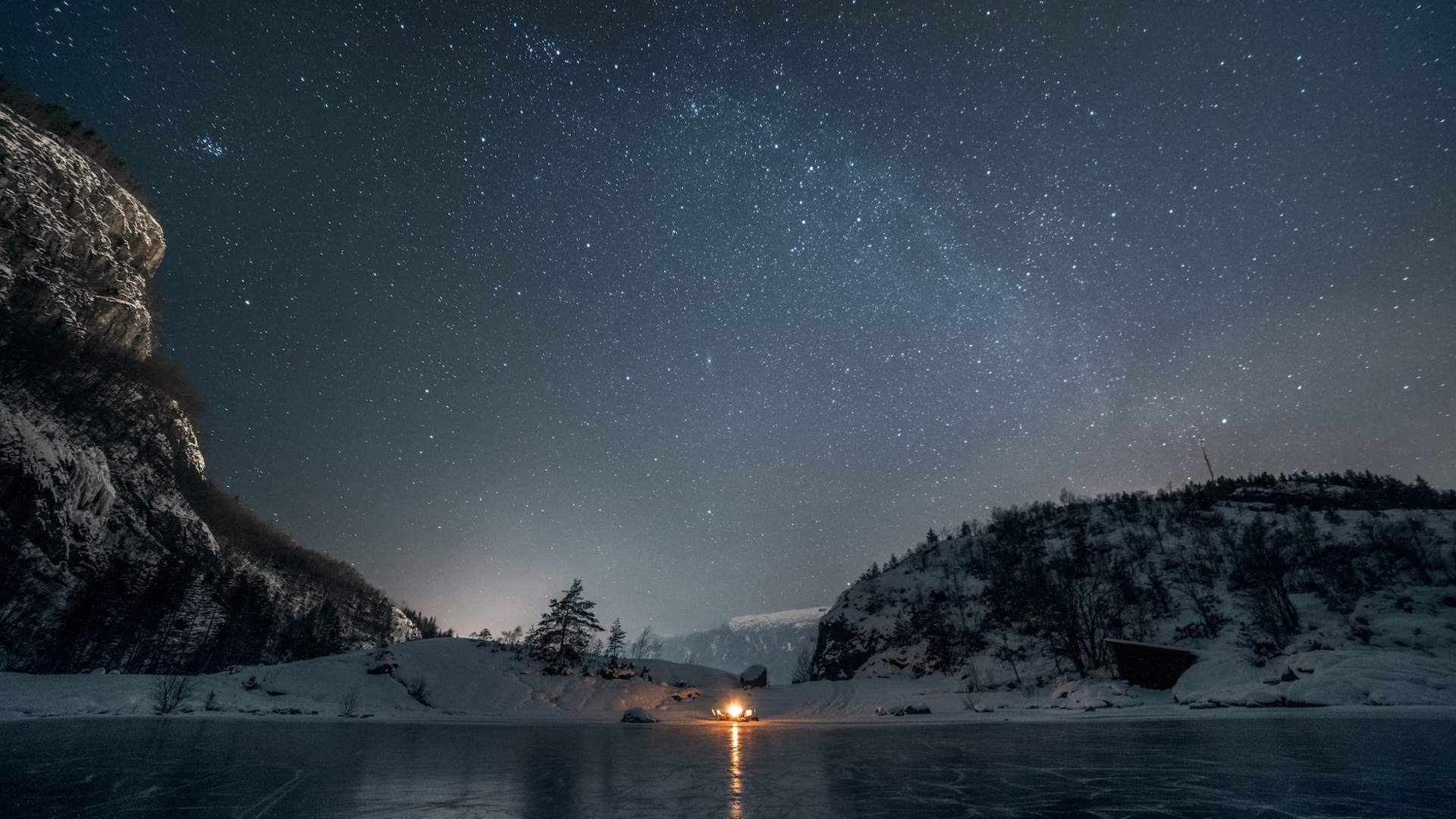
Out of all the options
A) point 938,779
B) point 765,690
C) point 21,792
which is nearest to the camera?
point 21,792

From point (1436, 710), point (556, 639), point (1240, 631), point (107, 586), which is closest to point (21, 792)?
point (1436, 710)

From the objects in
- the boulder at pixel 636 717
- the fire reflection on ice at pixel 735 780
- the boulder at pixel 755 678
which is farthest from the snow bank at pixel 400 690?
the fire reflection on ice at pixel 735 780

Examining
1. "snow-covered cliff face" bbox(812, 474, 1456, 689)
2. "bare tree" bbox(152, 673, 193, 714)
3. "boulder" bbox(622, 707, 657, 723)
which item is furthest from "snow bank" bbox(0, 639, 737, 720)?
"snow-covered cliff face" bbox(812, 474, 1456, 689)

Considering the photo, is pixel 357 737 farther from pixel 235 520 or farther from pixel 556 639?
pixel 235 520

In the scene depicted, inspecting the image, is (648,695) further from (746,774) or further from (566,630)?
(746,774)

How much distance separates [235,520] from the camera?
109062 mm

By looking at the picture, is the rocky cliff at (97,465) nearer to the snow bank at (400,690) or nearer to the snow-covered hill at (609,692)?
the snow bank at (400,690)

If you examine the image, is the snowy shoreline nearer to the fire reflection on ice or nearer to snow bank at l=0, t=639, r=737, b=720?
snow bank at l=0, t=639, r=737, b=720

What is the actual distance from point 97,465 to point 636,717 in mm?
75711

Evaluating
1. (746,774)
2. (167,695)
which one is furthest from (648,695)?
(746,774)

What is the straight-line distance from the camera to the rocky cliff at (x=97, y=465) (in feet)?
168

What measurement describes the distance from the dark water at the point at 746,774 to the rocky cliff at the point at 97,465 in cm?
Answer: 5610

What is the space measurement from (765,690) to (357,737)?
3553 centimetres

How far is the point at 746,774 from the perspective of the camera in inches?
372
